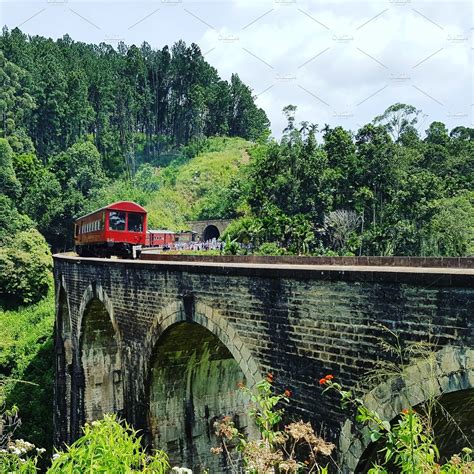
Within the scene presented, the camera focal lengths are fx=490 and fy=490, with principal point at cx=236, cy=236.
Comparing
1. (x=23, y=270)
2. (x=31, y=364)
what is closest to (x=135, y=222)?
(x=31, y=364)

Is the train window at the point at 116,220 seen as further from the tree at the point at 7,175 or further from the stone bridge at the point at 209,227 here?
the stone bridge at the point at 209,227

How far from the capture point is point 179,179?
55.4 metres

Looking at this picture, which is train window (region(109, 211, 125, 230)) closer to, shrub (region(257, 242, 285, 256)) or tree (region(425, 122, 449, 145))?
shrub (region(257, 242, 285, 256))

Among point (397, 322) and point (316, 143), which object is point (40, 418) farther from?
point (316, 143)

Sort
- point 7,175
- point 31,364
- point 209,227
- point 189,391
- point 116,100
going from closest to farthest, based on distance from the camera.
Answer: point 189,391
point 31,364
point 7,175
point 209,227
point 116,100

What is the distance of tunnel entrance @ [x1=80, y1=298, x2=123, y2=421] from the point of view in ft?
50.2

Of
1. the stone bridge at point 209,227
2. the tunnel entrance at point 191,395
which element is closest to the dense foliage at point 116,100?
the stone bridge at point 209,227

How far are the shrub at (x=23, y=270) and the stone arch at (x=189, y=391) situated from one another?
74.1 ft

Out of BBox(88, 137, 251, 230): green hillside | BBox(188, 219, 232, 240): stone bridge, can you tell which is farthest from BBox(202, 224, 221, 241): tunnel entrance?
BBox(88, 137, 251, 230): green hillside

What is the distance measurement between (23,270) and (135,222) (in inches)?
633

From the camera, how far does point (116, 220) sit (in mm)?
18094

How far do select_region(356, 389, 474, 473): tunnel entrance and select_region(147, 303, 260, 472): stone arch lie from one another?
4.81 meters

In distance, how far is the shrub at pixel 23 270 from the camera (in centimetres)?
3041

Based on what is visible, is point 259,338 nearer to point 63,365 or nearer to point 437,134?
point 63,365
